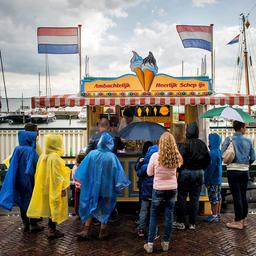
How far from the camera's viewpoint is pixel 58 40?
829cm

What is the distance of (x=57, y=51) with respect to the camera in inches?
329

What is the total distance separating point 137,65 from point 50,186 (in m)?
3.58

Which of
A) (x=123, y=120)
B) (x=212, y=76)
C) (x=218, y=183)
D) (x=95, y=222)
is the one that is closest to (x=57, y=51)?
(x=123, y=120)

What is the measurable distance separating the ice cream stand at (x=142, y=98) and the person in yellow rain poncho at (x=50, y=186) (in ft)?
5.66

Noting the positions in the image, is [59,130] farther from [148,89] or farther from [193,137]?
[193,137]

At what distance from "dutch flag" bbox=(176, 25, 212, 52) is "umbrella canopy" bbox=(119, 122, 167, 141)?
2.96 m

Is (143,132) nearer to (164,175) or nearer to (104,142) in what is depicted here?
(104,142)

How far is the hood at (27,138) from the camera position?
576 centimetres

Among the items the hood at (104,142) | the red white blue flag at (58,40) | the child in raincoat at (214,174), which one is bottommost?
the child in raincoat at (214,174)

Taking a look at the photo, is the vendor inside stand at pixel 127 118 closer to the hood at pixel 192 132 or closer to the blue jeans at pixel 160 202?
the hood at pixel 192 132

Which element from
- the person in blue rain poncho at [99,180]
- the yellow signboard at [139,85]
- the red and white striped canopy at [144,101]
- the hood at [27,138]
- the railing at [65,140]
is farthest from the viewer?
the railing at [65,140]

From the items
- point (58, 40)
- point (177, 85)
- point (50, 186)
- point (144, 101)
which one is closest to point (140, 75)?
point (177, 85)

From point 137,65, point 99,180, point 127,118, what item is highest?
point 137,65

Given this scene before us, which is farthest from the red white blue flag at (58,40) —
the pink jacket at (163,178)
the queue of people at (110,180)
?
the pink jacket at (163,178)
